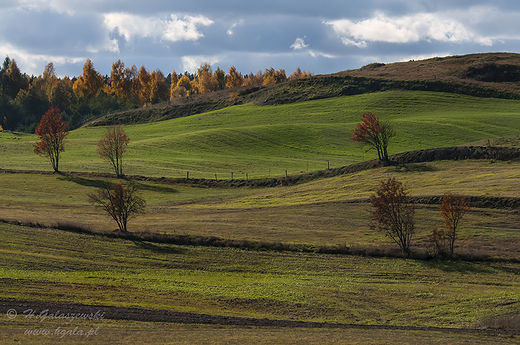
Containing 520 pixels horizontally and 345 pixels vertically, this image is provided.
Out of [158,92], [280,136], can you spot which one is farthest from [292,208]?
[158,92]

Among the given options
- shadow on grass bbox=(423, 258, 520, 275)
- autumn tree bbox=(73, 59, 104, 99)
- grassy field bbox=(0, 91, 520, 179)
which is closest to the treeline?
autumn tree bbox=(73, 59, 104, 99)

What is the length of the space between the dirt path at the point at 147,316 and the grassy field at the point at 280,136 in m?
52.0

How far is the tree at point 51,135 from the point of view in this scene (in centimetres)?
8100

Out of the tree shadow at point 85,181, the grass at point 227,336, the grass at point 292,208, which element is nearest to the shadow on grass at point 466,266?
the grass at point 292,208

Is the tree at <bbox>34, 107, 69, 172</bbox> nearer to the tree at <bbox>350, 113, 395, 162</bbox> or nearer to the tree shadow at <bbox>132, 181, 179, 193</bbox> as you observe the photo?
the tree shadow at <bbox>132, 181, 179, 193</bbox>

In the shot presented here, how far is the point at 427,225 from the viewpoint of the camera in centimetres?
4419

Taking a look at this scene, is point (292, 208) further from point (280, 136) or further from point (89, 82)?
point (89, 82)

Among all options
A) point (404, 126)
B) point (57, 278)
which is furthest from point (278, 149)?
point (57, 278)

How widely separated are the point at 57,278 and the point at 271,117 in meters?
97.4

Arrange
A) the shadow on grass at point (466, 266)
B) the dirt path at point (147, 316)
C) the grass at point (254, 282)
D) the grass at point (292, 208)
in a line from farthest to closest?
the grass at point (292, 208)
the shadow on grass at point (466, 266)
the grass at point (254, 282)
the dirt path at point (147, 316)

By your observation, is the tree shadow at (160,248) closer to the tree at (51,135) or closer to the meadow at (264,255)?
the meadow at (264,255)

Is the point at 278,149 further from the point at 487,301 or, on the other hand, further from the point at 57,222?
the point at 487,301

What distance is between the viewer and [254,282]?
30.4m

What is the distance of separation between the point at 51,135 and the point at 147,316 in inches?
2605
